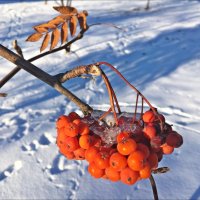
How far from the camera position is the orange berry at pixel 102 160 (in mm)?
621

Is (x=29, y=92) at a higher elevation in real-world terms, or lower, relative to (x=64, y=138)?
lower

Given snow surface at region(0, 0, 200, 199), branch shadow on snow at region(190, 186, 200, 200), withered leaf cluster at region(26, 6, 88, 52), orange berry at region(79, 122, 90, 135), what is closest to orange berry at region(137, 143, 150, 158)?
orange berry at region(79, 122, 90, 135)

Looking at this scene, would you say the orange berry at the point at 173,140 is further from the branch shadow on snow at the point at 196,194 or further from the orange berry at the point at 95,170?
the branch shadow on snow at the point at 196,194

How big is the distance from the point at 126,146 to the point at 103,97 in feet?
10.8

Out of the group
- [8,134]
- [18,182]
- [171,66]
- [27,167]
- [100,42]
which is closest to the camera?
[18,182]

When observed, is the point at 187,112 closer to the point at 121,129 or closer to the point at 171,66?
the point at 171,66

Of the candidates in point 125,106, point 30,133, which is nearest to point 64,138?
point 30,133

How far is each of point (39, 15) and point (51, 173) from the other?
16.5 ft

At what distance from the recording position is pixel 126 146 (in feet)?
1.93

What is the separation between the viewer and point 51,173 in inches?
109

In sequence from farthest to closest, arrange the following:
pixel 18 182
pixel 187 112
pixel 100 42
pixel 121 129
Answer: pixel 100 42 < pixel 187 112 < pixel 18 182 < pixel 121 129

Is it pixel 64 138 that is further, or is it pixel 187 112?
pixel 187 112

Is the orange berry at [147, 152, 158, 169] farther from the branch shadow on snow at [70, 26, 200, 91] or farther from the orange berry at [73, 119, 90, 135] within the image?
the branch shadow on snow at [70, 26, 200, 91]

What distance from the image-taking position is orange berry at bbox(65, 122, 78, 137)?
2.14ft
